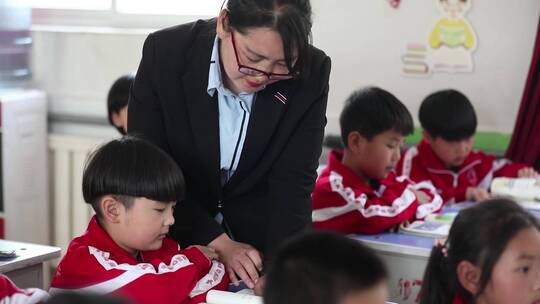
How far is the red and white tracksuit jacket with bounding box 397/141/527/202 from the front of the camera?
3.24m

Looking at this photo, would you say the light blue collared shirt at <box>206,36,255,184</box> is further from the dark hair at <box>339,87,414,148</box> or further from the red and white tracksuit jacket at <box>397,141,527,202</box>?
the red and white tracksuit jacket at <box>397,141,527,202</box>

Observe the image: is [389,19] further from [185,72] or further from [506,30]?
[185,72]

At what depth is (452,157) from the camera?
3207mm

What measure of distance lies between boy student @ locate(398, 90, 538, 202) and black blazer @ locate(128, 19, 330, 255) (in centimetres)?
127

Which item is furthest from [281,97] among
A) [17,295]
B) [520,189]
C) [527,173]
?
[527,173]

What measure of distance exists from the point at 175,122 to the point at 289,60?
1.18 ft

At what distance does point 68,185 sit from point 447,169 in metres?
1.77

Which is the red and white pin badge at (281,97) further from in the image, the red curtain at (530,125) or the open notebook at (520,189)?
the red curtain at (530,125)

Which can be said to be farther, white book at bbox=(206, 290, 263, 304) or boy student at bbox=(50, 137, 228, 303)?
boy student at bbox=(50, 137, 228, 303)

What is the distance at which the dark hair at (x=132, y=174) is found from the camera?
6.15ft

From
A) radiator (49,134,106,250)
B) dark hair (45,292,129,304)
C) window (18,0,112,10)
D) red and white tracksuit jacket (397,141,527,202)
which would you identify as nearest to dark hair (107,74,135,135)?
radiator (49,134,106,250)

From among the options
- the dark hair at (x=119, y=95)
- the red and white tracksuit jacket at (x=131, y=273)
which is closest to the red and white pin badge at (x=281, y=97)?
the red and white tracksuit jacket at (x=131, y=273)

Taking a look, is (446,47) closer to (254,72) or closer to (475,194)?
(475,194)

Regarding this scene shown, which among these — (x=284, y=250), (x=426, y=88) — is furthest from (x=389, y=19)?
(x=284, y=250)
